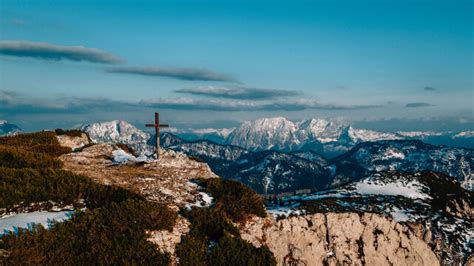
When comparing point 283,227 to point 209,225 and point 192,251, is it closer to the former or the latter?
point 209,225

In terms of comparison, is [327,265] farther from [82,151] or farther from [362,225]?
Result: [82,151]

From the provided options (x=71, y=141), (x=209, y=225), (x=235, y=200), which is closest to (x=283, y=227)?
(x=235, y=200)

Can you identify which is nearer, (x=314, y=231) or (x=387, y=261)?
(x=314, y=231)

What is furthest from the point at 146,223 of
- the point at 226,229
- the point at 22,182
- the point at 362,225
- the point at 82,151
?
the point at 362,225

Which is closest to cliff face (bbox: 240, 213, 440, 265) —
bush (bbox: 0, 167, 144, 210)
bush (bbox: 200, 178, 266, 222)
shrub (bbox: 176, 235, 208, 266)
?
bush (bbox: 200, 178, 266, 222)

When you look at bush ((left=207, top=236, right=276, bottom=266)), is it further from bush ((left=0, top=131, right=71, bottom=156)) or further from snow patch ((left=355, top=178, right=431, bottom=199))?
snow patch ((left=355, top=178, right=431, bottom=199))
